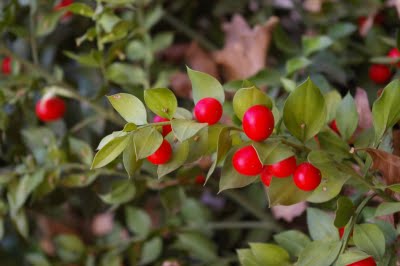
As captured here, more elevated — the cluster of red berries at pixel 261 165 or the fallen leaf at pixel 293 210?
the cluster of red berries at pixel 261 165

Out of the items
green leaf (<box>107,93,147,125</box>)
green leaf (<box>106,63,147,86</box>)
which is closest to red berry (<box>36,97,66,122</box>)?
green leaf (<box>106,63,147,86</box>)

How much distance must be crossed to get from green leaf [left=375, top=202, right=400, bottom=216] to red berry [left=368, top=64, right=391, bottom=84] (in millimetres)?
321

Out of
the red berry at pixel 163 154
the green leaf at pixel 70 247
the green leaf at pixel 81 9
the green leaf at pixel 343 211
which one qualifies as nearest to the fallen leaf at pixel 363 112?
the green leaf at pixel 343 211

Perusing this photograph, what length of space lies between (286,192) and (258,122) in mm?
93

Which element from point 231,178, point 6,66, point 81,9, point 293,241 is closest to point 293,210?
point 293,241

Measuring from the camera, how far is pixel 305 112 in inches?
19.7

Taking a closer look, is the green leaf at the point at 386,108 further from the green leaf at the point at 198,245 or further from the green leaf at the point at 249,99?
the green leaf at the point at 198,245

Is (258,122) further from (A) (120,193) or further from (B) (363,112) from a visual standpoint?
(A) (120,193)

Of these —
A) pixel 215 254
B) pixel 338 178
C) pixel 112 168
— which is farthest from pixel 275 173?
pixel 215 254

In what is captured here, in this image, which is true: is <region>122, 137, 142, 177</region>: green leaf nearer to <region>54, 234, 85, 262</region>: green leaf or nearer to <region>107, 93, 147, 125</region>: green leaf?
<region>107, 93, 147, 125</region>: green leaf

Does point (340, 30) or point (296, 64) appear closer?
point (296, 64)

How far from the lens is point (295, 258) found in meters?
0.58

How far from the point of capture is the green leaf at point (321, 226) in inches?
21.9

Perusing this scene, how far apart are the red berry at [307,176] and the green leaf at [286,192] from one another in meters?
0.01
